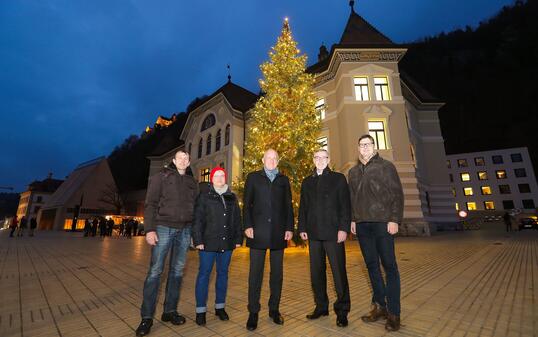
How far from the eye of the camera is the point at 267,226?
339 centimetres

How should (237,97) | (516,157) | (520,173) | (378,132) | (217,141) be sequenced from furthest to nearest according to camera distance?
(516,157)
(520,173)
(237,97)
(217,141)
(378,132)

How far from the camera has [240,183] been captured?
44.3 feet

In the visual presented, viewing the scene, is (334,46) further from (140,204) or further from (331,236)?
(140,204)

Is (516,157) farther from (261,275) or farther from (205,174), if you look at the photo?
(261,275)

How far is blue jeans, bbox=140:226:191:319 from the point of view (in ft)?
10.5

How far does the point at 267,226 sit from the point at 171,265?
1.44 metres

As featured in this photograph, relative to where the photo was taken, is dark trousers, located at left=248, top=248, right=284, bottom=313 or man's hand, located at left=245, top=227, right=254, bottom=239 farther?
man's hand, located at left=245, top=227, right=254, bottom=239

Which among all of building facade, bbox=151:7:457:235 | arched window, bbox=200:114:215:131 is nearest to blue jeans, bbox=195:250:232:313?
building facade, bbox=151:7:457:235

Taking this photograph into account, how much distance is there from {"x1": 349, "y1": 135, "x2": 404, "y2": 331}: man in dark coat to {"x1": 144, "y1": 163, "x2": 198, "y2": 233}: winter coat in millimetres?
2359

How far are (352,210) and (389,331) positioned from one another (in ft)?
4.86

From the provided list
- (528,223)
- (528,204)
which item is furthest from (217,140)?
(528,204)

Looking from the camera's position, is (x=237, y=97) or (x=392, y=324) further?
(x=237, y=97)

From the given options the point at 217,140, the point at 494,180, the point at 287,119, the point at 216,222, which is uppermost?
the point at 494,180

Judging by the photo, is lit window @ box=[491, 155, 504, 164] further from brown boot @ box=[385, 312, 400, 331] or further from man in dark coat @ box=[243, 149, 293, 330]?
man in dark coat @ box=[243, 149, 293, 330]
